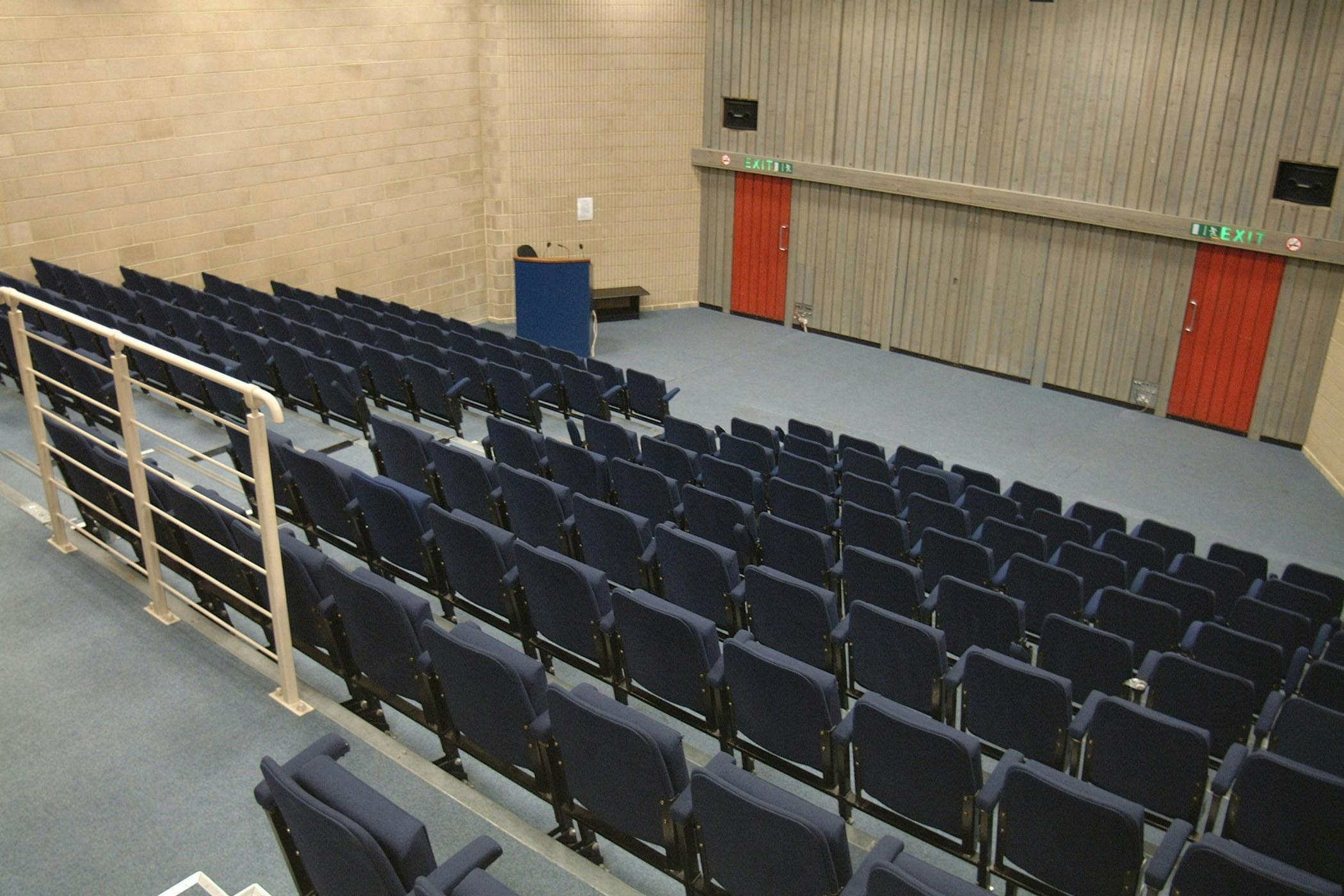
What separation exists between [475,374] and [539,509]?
11.3 feet

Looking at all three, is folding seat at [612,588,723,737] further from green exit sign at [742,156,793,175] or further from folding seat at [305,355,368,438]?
green exit sign at [742,156,793,175]

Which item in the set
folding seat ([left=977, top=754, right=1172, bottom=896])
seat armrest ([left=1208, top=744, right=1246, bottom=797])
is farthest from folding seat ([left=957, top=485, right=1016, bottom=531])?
folding seat ([left=977, top=754, right=1172, bottom=896])

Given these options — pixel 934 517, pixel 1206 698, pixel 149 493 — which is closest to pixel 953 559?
pixel 934 517

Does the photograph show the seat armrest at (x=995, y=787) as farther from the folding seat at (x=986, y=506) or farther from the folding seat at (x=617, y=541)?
the folding seat at (x=986, y=506)

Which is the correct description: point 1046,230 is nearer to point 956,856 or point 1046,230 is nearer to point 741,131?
point 741,131

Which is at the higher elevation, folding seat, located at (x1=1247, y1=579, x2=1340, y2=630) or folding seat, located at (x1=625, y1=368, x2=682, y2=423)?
folding seat, located at (x1=625, y1=368, x2=682, y2=423)

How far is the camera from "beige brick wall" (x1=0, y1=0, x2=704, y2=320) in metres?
9.84

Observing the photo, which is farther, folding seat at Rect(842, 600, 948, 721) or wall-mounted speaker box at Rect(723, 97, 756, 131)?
wall-mounted speaker box at Rect(723, 97, 756, 131)

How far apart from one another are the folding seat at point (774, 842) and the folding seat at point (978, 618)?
234 cm

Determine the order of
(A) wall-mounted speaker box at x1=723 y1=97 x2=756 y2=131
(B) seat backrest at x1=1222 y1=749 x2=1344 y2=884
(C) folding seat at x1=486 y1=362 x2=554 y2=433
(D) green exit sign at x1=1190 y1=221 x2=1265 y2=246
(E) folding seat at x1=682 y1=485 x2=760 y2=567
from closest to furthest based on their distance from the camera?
(B) seat backrest at x1=1222 y1=749 x2=1344 y2=884
(E) folding seat at x1=682 y1=485 x2=760 y2=567
(C) folding seat at x1=486 y1=362 x2=554 y2=433
(D) green exit sign at x1=1190 y1=221 x2=1265 y2=246
(A) wall-mounted speaker box at x1=723 y1=97 x2=756 y2=131

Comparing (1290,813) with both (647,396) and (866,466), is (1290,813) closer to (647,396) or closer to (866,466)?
(866,466)

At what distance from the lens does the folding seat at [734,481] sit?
24.1ft

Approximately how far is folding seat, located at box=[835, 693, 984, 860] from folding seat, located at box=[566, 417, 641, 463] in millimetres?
3816

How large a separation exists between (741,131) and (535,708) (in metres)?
11.6
